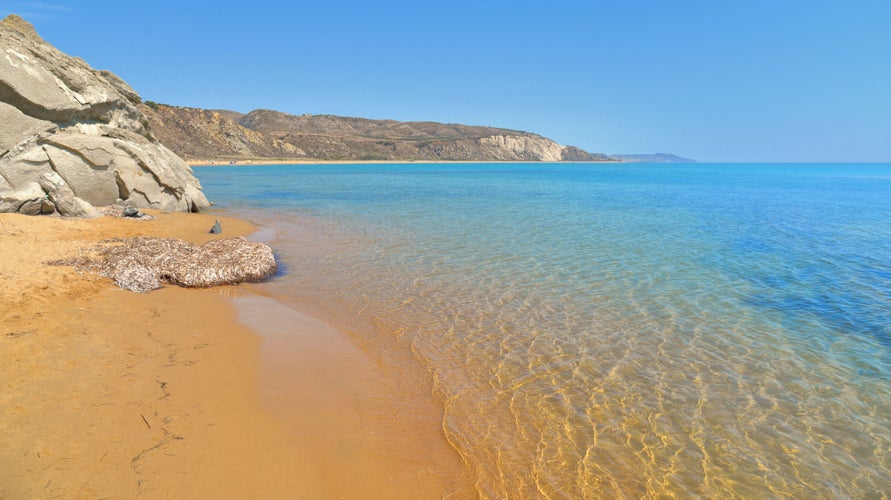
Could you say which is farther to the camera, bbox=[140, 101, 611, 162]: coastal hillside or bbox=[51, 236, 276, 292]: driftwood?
bbox=[140, 101, 611, 162]: coastal hillside

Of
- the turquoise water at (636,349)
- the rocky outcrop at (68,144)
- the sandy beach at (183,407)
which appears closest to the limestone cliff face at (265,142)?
the rocky outcrop at (68,144)

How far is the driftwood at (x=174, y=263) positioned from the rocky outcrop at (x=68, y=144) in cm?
633

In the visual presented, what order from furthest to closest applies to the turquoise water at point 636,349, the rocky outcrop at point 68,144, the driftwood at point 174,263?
the rocky outcrop at point 68,144 < the driftwood at point 174,263 < the turquoise water at point 636,349

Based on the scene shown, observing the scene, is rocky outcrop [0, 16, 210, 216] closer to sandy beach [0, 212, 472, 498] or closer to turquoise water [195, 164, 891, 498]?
turquoise water [195, 164, 891, 498]

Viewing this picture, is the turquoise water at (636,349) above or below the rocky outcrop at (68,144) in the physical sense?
below

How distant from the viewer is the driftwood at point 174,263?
9.46 metres

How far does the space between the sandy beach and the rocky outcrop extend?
8.99m

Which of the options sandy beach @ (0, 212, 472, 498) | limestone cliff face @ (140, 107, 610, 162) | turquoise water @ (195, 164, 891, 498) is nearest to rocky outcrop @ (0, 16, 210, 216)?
turquoise water @ (195, 164, 891, 498)

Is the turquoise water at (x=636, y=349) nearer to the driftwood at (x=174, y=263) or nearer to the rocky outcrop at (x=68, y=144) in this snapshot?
the driftwood at (x=174, y=263)

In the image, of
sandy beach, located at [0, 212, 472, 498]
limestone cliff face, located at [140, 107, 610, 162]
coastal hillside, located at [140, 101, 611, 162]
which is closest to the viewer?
sandy beach, located at [0, 212, 472, 498]

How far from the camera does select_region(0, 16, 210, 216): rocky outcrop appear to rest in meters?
15.3

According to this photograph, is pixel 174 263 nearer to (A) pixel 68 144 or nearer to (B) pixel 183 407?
(B) pixel 183 407

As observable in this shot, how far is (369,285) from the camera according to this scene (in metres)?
10.8

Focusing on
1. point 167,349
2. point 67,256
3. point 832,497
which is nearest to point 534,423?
point 832,497
